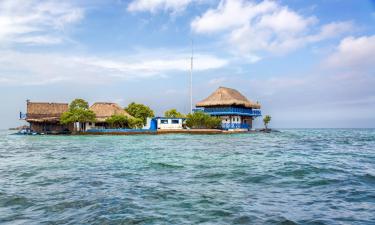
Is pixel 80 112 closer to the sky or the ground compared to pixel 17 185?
closer to the sky

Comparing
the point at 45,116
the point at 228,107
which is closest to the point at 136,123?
the point at 45,116

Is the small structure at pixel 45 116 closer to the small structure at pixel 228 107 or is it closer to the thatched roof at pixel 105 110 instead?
the thatched roof at pixel 105 110

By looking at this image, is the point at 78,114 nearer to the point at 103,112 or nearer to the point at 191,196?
the point at 103,112

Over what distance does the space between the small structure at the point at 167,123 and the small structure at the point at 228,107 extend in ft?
17.3

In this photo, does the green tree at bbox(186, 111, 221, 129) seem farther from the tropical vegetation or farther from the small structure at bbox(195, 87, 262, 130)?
the tropical vegetation

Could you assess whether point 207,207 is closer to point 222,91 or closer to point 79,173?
point 79,173

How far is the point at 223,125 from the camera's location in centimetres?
5375

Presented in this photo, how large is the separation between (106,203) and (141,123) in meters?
43.0

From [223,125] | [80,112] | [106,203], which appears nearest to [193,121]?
[223,125]

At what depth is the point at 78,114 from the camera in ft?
145

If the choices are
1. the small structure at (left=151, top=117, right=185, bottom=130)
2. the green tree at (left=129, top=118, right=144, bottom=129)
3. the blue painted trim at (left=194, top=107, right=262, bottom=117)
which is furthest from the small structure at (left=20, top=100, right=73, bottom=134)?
the blue painted trim at (left=194, top=107, right=262, bottom=117)

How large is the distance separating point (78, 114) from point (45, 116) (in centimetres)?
815

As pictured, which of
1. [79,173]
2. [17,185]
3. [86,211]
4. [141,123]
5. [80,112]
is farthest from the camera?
[141,123]

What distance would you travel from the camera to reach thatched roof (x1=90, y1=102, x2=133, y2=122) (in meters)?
48.4
